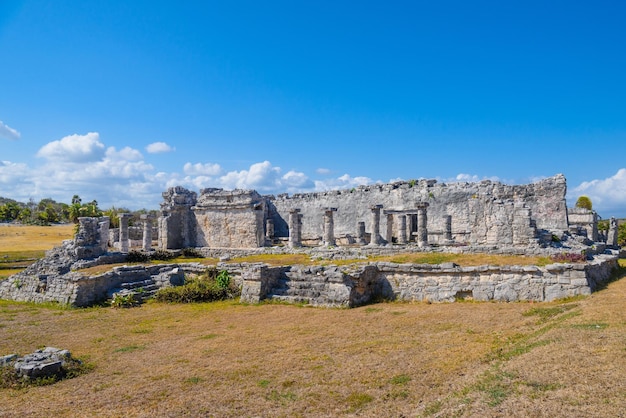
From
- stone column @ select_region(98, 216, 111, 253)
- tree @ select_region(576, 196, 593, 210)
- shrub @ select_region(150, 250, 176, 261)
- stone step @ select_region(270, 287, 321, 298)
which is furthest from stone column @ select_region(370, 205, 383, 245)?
tree @ select_region(576, 196, 593, 210)

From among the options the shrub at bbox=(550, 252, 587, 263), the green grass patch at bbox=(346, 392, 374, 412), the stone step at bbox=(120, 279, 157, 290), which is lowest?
the green grass patch at bbox=(346, 392, 374, 412)

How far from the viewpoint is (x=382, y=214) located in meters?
31.1

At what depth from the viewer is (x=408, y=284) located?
13602mm

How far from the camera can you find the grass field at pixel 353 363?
5.33 metres

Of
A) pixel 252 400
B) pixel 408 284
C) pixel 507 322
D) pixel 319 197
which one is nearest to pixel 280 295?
pixel 408 284

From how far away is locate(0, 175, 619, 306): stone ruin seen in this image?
12867mm

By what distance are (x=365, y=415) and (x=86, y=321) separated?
10332mm

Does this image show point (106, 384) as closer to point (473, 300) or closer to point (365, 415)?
point (365, 415)

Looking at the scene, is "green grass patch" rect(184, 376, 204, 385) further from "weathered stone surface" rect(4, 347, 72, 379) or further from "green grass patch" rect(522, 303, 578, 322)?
"green grass patch" rect(522, 303, 578, 322)

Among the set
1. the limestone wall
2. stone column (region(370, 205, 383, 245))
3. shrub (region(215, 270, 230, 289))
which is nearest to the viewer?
shrub (region(215, 270, 230, 289))

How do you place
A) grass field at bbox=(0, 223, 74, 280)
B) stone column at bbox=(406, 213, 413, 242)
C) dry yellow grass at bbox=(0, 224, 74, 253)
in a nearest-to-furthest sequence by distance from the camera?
stone column at bbox=(406, 213, 413, 242) → grass field at bbox=(0, 223, 74, 280) → dry yellow grass at bbox=(0, 224, 74, 253)

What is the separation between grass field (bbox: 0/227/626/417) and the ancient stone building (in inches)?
482

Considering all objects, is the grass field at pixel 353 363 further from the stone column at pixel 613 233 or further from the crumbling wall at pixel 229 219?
the stone column at pixel 613 233

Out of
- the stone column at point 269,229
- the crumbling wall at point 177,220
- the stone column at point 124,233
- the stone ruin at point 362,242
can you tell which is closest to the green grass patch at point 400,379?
the stone ruin at point 362,242
